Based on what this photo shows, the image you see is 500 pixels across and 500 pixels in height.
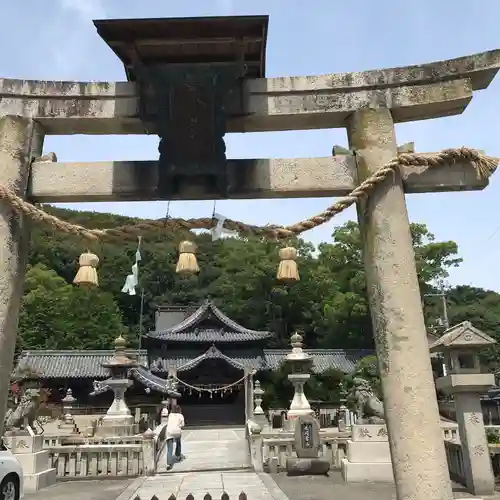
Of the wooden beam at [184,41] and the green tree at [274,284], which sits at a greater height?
the green tree at [274,284]

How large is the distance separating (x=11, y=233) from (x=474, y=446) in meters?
8.00

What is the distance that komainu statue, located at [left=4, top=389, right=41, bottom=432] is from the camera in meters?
11.1

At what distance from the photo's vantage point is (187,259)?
4.47 meters

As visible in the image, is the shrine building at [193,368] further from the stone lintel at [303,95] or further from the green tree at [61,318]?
the stone lintel at [303,95]

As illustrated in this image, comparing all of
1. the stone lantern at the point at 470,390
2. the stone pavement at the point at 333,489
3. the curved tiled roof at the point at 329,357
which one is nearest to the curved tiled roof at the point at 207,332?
the curved tiled roof at the point at 329,357

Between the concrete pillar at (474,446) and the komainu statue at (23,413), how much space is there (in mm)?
9323

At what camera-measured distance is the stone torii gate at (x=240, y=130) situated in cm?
392

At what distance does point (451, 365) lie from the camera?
923 cm

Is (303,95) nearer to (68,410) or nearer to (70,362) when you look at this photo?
(68,410)

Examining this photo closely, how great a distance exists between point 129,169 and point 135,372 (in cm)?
2737

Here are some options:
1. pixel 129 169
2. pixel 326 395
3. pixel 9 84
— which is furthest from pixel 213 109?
pixel 326 395

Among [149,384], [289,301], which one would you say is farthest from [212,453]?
[289,301]

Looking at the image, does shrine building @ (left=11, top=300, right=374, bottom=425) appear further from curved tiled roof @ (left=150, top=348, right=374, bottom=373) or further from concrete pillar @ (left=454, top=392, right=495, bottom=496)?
concrete pillar @ (left=454, top=392, right=495, bottom=496)

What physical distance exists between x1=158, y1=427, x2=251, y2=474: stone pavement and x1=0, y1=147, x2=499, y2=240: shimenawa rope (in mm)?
10250
